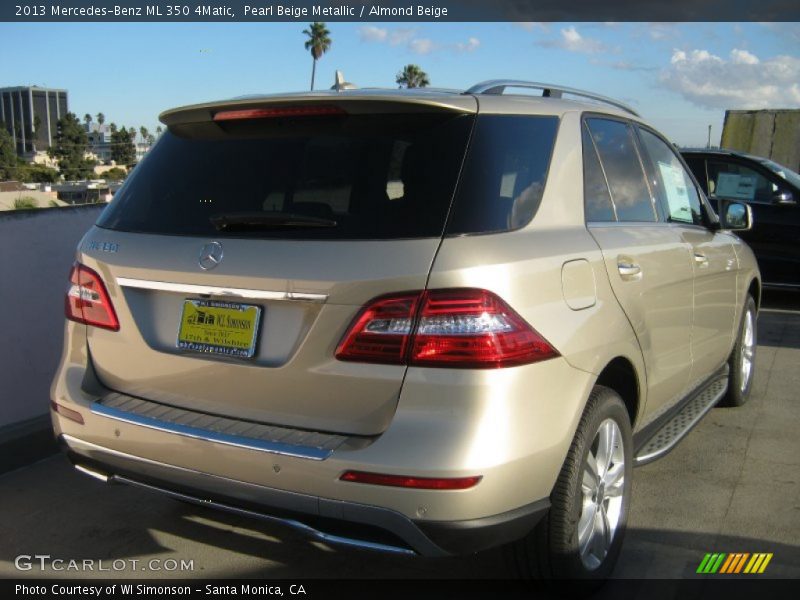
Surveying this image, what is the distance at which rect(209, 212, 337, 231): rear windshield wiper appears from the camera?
2594mm

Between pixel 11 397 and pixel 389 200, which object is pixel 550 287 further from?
pixel 11 397

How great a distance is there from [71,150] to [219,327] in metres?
136

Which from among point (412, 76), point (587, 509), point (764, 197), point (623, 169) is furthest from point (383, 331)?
point (412, 76)

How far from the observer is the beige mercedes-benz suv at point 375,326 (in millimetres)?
2402

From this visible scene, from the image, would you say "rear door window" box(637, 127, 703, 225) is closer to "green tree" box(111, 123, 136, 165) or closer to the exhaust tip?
the exhaust tip

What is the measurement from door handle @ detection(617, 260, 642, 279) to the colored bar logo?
1.20m

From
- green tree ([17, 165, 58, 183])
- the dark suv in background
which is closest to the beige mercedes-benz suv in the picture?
the dark suv in background

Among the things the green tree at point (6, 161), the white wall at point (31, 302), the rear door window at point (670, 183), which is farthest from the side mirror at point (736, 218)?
the green tree at point (6, 161)

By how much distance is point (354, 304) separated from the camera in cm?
245

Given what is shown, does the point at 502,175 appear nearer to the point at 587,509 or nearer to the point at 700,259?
the point at 587,509

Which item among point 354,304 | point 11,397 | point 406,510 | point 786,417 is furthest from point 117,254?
point 786,417

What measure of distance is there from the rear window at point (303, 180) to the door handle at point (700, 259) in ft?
6.22

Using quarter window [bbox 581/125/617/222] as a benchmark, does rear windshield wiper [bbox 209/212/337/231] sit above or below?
below

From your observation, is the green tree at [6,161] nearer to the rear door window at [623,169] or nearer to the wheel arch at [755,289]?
the wheel arch at [755,289]
